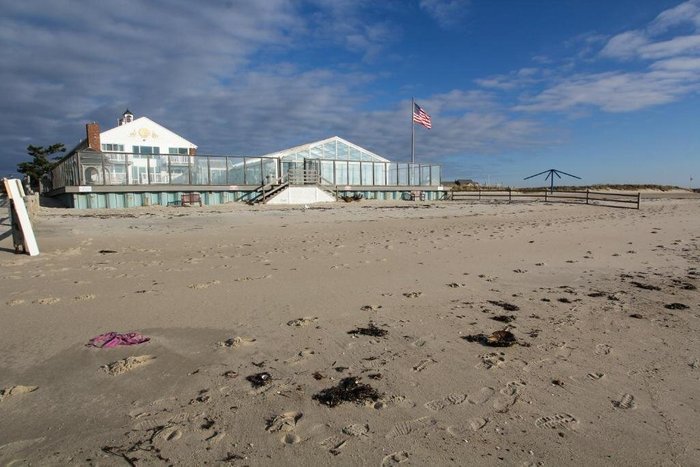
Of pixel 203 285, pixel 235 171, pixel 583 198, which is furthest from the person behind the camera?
pixel 583 198

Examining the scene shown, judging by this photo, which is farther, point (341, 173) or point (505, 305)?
point (341, 173)

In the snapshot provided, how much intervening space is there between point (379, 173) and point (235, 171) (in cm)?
1260

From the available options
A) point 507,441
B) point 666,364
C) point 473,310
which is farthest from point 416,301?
point 507,441

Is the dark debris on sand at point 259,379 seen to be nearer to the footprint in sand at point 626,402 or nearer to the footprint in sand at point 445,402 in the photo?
the footprint in sand at point 445,402

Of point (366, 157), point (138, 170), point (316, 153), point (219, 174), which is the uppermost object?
point (316, 153)

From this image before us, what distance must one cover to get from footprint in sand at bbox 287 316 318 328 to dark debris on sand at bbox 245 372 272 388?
119 centimetres

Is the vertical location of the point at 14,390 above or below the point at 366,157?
below

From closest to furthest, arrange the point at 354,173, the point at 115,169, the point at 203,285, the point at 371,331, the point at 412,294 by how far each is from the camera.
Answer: the point at 371,331
the point at 412,294
the point at 203,285
the point at 115,169
the point at 354,173

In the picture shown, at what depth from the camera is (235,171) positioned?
105 ft

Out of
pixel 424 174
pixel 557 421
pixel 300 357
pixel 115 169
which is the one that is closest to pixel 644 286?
pixel 557 421

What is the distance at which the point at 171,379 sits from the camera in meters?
3.47

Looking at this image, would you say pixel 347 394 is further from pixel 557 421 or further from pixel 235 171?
pixel 235 171

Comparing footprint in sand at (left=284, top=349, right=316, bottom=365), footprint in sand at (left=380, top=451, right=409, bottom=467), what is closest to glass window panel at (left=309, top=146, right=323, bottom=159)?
footprint in sand at (left=284, top=349, right=316, bottom=365)

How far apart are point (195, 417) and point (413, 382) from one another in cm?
153
